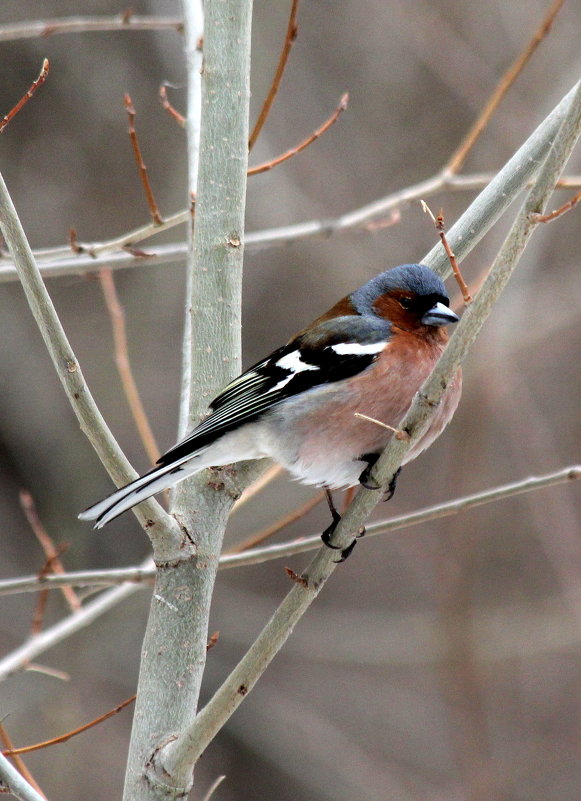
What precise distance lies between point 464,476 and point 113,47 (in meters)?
4.72

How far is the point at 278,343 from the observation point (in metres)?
7.58

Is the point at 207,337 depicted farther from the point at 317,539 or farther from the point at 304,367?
the point at 317,539

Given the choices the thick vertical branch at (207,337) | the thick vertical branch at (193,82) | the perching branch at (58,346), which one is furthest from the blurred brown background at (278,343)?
the perching branch at (58,346)

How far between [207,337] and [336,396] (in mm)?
492

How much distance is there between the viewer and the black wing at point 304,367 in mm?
2836

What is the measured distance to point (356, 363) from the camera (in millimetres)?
3072

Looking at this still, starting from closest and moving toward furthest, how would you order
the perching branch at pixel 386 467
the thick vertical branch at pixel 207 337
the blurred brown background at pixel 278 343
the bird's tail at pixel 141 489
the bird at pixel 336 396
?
1. the perching branch at pixel 386 467
2. the bird's tail at pixel 141 489
3. the thick vertical branch at pixel 207 337
4. the bird at pixel 336 396
5. the blurred brown background at pixel 278 343

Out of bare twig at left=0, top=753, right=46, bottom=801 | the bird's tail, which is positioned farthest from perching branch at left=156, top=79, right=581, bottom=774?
the bird's tail

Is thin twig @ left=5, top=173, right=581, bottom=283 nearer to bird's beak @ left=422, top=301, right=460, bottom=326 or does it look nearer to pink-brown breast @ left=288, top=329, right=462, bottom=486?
bird's beak @ left=422, top=301, right=460, bottom=326

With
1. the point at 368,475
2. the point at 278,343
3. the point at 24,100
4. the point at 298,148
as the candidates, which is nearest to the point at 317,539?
the point at 368,475

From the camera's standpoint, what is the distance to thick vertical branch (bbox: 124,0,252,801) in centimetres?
246

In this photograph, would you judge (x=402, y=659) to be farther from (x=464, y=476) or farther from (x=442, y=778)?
(x=464, y=476)

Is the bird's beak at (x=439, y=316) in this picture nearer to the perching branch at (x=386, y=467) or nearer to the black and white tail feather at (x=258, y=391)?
the black and white tail feather at (x=258, y=391)

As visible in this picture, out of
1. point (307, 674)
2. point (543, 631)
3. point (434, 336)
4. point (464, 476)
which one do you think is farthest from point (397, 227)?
point (434, 336)
